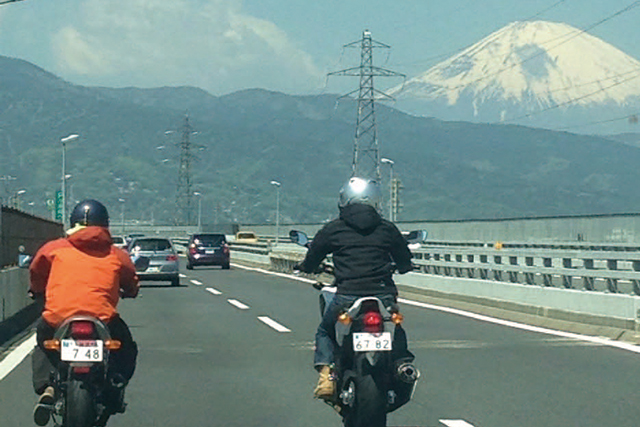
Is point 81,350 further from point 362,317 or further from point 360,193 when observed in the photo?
point 360,193

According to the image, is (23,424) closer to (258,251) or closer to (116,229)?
(258,251)

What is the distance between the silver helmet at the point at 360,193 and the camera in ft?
27.0

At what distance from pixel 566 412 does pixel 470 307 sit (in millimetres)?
12626

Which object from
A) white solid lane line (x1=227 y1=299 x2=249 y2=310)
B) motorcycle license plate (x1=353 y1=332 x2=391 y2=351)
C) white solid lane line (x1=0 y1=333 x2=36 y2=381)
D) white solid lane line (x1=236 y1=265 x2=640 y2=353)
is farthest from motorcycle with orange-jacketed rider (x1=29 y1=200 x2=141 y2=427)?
white solid lane line (x1=227 y1=299 x2=249 y2=310)

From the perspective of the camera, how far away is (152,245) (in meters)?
35.8

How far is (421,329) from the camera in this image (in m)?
18.2

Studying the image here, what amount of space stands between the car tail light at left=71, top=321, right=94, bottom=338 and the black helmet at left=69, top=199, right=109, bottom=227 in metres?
0.81

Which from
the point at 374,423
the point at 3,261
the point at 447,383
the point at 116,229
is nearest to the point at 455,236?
the point at 3,261

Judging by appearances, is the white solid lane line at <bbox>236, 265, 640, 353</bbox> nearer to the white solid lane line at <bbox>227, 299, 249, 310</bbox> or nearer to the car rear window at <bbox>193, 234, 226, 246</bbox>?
the white solid lane line at <bbox>227, 299, 249, 310</bbox>

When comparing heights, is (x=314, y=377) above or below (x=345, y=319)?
below

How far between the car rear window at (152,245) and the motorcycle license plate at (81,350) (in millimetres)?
27989

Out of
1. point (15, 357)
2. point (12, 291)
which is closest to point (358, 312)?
point (15, 357)

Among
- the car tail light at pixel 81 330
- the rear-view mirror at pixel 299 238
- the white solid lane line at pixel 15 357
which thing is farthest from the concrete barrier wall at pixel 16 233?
the car tail light at pixel 81 330

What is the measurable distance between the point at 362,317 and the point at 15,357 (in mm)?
7847
